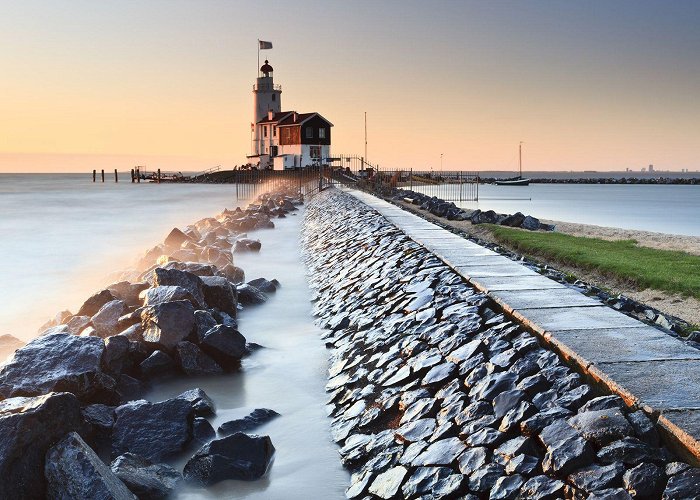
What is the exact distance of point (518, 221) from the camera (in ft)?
86.4

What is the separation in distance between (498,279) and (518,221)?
19875mm

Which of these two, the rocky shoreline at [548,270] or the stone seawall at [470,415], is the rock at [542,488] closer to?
the stone seawall at [470,415]

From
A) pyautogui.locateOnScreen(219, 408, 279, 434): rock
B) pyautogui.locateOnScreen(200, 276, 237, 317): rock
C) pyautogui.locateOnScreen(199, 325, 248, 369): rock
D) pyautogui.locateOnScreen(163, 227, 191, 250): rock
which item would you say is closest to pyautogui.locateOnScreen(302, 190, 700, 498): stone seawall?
pyautogui.locateOnScreen(219, 408, 279, 434): rock

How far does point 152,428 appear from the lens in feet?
18.2

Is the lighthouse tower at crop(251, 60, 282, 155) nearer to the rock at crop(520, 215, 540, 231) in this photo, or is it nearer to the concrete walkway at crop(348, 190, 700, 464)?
the rock at crop(520, 215, 540, 231)

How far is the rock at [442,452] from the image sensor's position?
4.04 metres

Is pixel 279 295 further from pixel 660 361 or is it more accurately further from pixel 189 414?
pixel 660 361

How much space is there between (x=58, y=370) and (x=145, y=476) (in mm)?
1964

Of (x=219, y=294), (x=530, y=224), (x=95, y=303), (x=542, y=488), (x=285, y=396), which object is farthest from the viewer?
(x=530, y=224)


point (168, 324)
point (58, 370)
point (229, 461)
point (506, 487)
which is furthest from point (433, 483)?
point (168, 324)

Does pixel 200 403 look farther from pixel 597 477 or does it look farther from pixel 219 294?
pixel 597 477

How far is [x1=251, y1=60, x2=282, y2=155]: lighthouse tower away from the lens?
250ft

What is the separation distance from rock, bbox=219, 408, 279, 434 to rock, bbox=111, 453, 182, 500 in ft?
2.80

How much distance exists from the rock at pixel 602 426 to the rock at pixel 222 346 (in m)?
4.78
